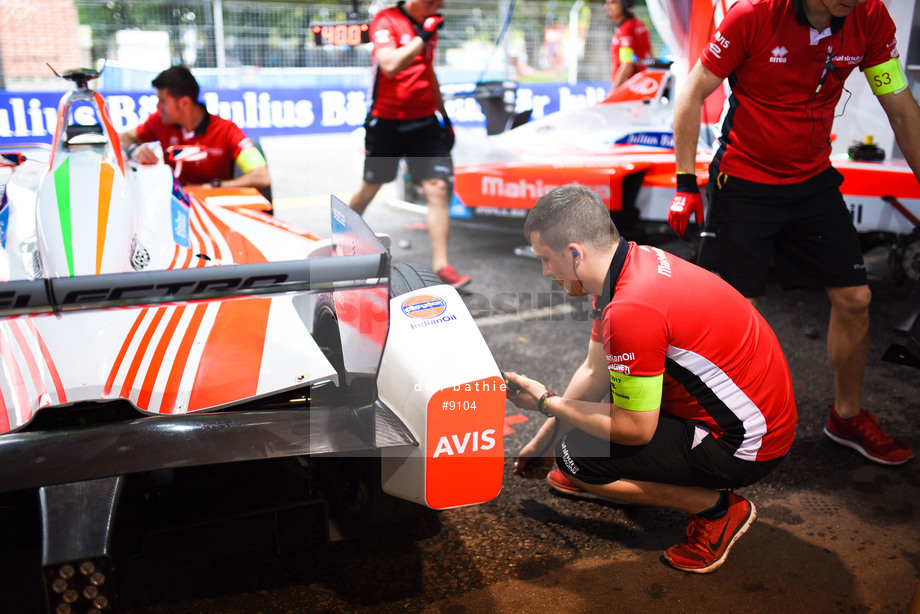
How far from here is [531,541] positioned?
2.32 m

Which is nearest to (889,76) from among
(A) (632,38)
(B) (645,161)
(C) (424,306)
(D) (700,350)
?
(D) (700,350)

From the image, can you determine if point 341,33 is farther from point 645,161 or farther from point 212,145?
point 645,161

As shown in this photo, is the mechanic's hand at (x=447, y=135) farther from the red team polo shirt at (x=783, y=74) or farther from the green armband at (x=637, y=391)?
the green armband at (x=637, y=391)

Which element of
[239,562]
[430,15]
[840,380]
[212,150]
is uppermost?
[430,15]

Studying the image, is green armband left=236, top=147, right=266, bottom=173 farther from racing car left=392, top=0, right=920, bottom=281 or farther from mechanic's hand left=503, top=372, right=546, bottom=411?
mechanic's hand left=503, top=372, right=546, bottom=411

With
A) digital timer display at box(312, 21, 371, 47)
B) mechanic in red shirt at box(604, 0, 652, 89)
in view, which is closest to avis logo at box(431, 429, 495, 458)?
digital timer display at box(312, 21, 371, 47)

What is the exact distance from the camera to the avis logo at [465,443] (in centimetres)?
182

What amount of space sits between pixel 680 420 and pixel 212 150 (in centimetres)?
306

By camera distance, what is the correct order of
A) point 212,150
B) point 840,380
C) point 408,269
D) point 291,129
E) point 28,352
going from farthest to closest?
point 291,129, point 212,150, point 840,380, point 408,269, point 28,352

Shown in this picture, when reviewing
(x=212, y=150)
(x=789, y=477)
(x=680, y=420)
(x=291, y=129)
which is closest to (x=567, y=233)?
(x=680, y=420)

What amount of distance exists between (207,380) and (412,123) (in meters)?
2.83

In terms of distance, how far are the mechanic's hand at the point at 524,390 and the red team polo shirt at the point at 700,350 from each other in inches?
10.1

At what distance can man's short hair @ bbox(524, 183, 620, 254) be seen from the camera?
1916 mm

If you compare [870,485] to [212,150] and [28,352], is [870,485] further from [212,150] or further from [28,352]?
[212,150]
